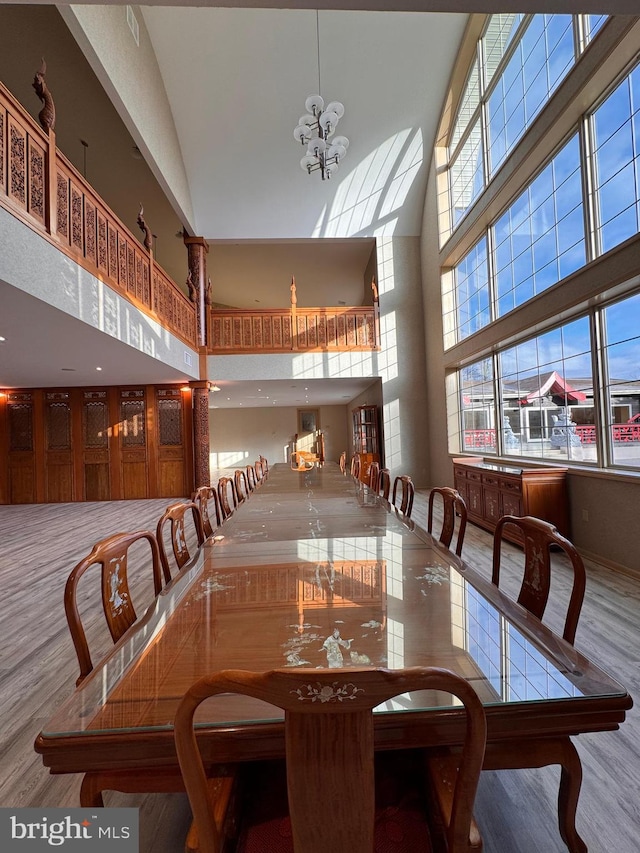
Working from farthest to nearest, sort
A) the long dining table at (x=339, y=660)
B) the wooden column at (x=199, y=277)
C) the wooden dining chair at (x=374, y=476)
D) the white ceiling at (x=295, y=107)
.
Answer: the wooden column at (x=199, y=277), the white ceiling at (x=295, y=107), the wooden dining chair at (x=374, y=476), the long dining table at (x=339, y=660)

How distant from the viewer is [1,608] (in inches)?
127

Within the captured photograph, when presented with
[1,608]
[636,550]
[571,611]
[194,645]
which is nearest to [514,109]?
[636,550]

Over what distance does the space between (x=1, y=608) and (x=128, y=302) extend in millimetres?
3315

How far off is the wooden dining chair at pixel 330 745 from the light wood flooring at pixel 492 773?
845 mm

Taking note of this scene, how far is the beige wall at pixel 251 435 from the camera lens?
14.7 meters

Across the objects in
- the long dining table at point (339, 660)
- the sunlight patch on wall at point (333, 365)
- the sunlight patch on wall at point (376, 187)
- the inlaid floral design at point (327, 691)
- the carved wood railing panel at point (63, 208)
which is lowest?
the long dining table at point (339, 660)

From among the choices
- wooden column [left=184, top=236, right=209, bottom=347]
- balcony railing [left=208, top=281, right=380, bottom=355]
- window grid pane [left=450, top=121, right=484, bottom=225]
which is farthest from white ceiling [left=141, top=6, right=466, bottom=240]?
balcony railing [left=208, top=281, right=380, bottom=355]

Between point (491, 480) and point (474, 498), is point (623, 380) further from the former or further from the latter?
point (474, 498)

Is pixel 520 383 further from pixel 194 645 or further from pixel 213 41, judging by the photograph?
pixel 213 41

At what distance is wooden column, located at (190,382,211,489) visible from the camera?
8352mm

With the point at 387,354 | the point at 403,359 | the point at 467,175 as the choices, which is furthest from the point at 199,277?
the point at 467,175

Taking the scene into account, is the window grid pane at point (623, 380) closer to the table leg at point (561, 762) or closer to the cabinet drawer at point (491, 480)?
the cabinet drawer at point (491, 480)

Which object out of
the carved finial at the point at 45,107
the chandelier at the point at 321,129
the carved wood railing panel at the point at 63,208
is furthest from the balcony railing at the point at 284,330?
the carved finial at the point at 45,107

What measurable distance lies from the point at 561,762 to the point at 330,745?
2.27 feet
